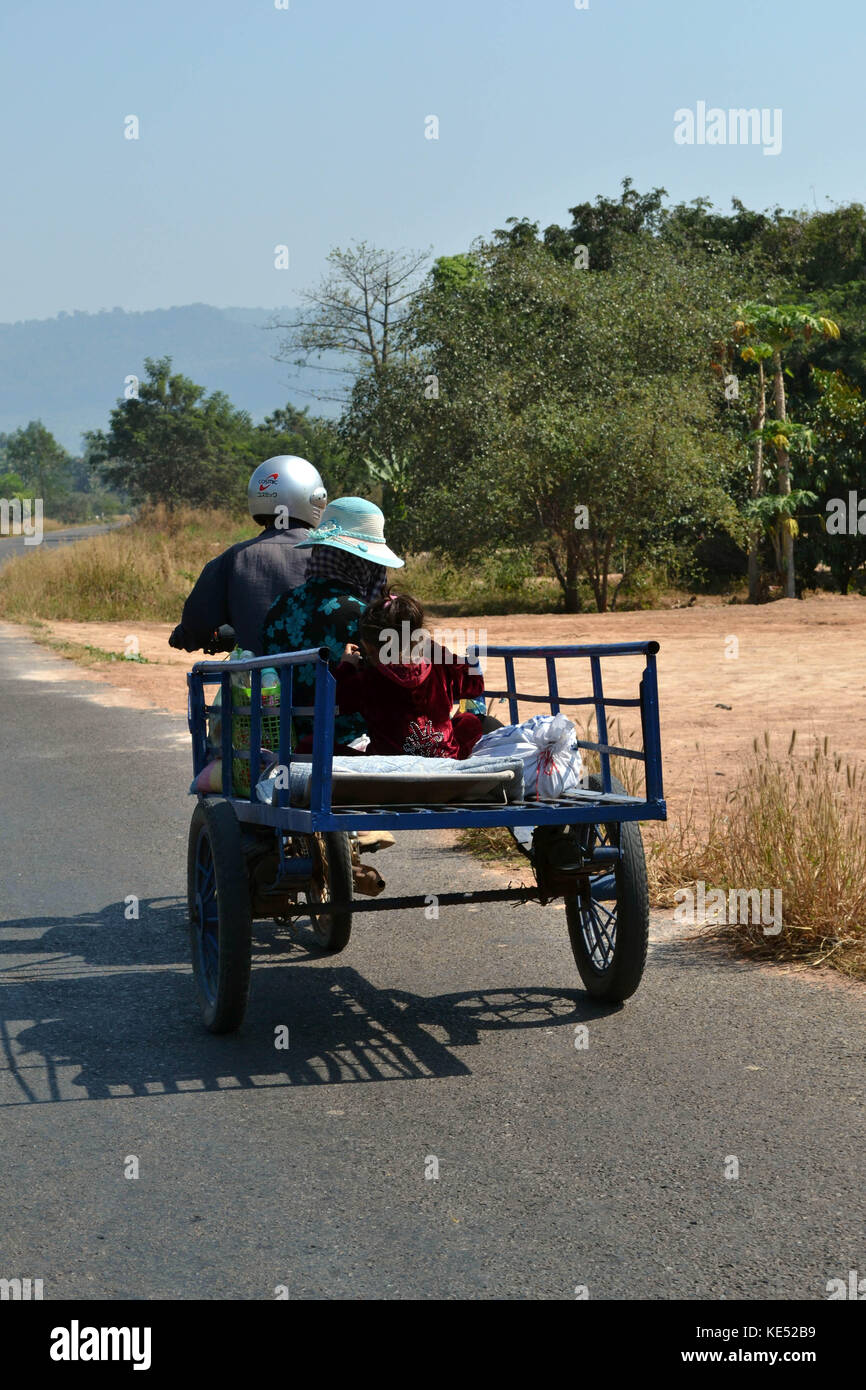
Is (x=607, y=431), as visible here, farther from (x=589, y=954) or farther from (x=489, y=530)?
(x=589, y=954)

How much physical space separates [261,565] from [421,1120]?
2628mm

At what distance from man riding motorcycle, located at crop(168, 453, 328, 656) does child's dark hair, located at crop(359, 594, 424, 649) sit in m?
0.97

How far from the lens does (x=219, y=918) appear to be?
5137 mm

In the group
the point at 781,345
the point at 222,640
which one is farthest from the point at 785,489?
the point at 222,640

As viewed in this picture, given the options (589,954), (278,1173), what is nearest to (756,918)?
(589,954)

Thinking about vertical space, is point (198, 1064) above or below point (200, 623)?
below

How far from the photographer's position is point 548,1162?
4215 millimetres

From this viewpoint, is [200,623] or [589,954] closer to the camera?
[589,954]

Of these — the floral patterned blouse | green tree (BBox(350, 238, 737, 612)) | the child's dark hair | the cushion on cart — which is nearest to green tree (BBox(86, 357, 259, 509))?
green tree (BBox(350, 238, 737, 612))

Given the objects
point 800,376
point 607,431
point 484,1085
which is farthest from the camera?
point 800,376

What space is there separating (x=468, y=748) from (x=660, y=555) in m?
27.9

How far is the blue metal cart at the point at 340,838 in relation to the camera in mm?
4859

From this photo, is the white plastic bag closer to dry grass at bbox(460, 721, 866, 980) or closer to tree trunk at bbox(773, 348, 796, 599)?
dry grass at bbox(460, 721, 866, 980)

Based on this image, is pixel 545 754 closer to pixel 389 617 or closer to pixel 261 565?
pixel 389 617
